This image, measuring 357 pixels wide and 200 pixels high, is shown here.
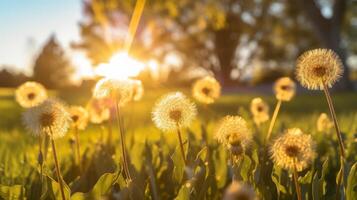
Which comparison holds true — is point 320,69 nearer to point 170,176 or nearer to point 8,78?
point 170,176

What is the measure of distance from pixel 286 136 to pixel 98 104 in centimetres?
218

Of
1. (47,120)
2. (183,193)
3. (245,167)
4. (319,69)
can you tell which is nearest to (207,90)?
(245,167)

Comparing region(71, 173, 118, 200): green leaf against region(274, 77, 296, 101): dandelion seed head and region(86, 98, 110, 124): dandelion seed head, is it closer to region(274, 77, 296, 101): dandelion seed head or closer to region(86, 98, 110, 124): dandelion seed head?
region(86, 98, 110, 124): dandelion seed head

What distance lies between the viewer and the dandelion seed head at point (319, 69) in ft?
7.00

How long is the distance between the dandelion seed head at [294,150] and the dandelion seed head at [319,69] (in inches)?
12.9

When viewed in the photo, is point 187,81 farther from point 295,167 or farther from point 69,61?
point 295,167

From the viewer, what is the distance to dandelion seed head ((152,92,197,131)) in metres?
2.26

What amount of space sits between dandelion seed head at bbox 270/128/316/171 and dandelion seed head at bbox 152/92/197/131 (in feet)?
1.61

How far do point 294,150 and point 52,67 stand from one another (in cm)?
5138

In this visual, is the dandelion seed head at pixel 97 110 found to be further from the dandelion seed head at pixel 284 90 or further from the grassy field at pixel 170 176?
the dandelion seed head at pixel 284 90


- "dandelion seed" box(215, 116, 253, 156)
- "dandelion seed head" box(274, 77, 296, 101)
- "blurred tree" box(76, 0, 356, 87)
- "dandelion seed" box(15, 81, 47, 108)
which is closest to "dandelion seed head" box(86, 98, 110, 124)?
"dandelion seed" box(15, 81, 47, 108)

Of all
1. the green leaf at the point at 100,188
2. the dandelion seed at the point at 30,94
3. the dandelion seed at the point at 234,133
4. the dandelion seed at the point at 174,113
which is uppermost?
the dandelion seed at the point at 30,94

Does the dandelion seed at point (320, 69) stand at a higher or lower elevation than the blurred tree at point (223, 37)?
lower

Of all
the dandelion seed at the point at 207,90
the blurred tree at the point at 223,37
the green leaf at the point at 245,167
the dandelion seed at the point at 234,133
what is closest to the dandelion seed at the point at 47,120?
the dandelion seed at the point at 234,133
